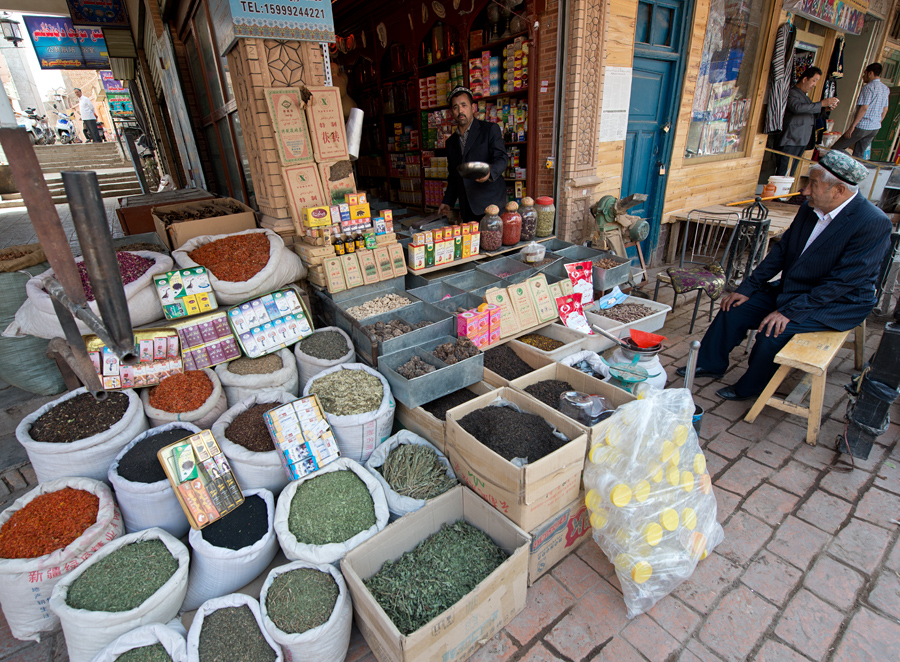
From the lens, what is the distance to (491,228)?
3822 millimetres

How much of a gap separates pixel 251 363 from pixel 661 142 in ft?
18.2

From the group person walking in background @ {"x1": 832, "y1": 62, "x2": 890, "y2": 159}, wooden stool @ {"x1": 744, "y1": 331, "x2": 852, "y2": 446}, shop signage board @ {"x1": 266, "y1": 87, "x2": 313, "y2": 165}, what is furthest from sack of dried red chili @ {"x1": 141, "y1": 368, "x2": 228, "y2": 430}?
person walking in background @ {"x1": 832, "y1": 62, "x2": 890, "y2": 159}

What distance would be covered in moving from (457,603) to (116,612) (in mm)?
1261

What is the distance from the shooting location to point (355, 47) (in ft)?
25.0

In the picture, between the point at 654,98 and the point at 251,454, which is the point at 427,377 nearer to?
the point at 251,454

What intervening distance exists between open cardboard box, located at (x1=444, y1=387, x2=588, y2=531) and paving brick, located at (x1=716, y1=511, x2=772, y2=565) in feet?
2.71

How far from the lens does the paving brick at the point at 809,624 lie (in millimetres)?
1752

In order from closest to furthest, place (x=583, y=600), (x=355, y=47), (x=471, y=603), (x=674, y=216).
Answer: (x=471, y=603), (x=583, y=600), (x=674, y=216), (x=355, y=47)

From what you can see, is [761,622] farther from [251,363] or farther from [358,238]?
[358,238]

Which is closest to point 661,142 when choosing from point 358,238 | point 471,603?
point 358,238

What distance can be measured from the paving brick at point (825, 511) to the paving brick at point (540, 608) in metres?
1.42

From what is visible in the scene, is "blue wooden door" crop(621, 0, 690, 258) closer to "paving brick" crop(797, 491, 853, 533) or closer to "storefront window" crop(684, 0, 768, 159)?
"storefront window" crop(684, 0, 768, 159)

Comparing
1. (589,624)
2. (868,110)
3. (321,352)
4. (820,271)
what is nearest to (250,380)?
(321,352)

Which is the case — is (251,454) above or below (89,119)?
below
